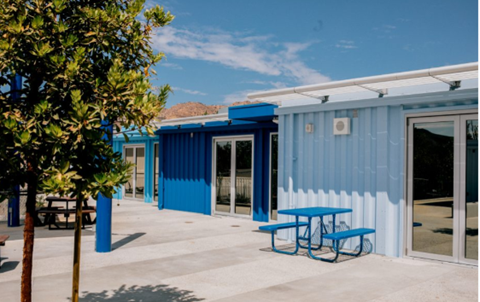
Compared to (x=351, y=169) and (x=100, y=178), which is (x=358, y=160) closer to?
(x=351, y=169)

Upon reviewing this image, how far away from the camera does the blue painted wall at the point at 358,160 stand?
820 centimetres

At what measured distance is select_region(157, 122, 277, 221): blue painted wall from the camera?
1329 cm

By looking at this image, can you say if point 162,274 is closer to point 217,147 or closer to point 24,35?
point 24,35

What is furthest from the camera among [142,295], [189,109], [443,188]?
Answer: [189,109]

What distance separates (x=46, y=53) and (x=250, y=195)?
10.7m

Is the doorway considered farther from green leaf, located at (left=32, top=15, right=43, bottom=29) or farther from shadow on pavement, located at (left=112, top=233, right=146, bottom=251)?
green leaf, located at (left=32, top=15, right=43, bottom=29)

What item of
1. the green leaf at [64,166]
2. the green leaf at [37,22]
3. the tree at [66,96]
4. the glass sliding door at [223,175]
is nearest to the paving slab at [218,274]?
the tree at [66,96]

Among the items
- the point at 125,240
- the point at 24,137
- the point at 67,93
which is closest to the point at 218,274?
the point at 125,240

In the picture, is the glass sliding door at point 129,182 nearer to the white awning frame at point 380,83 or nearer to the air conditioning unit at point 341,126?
the white awning frame at point 380,83

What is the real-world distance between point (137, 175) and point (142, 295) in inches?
561

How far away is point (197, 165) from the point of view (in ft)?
50.6

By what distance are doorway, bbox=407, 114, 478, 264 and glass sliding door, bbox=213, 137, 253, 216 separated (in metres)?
6.19

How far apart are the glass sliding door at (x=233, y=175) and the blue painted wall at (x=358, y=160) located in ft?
11.7

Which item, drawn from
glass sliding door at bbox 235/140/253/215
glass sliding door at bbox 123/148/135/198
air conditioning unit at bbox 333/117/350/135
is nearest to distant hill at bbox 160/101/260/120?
glass sliding door at bbox 123/148/135/198
